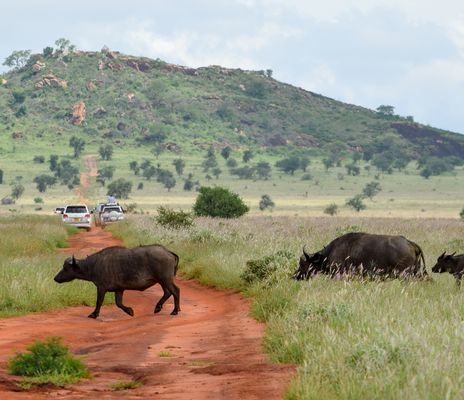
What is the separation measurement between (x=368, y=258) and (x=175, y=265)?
12.0 ft

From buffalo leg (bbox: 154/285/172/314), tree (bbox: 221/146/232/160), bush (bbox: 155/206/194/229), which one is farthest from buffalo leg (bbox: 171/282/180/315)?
tree (bbox: 221/146/232/160)

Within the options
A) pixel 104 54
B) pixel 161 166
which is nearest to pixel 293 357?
pixel 161 166

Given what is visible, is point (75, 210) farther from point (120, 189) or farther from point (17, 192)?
point (120, 189)

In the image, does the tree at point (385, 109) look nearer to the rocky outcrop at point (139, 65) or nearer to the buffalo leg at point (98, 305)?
the rocky outcrop at point (139, 65)

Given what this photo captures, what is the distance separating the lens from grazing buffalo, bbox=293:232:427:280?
706 inches

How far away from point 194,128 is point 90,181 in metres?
40.1

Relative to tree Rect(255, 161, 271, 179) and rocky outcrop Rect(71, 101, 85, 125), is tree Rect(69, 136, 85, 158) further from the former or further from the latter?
tree Rect(255, 161, 271, 179)

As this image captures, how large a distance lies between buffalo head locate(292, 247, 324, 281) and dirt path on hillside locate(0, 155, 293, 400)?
3.80 ft

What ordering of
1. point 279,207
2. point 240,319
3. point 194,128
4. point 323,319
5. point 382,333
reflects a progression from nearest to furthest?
point 382,333 < point 323,319 < point 240,319 < point 279,207 < point 194,128

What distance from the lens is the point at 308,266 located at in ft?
60.8

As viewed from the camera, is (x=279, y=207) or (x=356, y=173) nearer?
(x=279, y=207)

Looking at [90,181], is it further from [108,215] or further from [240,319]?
[240,319]

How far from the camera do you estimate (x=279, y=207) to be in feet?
326

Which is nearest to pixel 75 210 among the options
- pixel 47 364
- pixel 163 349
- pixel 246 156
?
pixel 163 349
